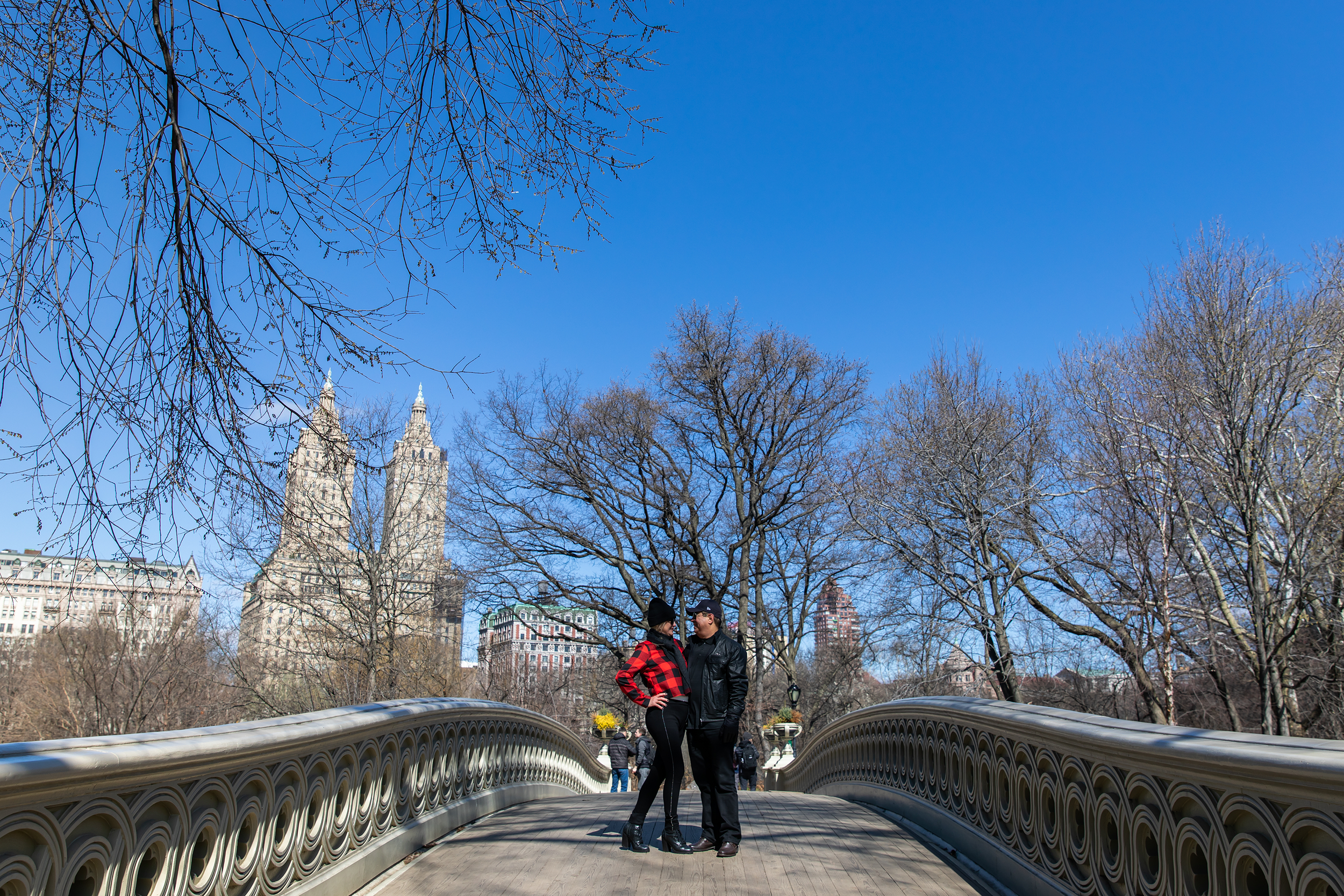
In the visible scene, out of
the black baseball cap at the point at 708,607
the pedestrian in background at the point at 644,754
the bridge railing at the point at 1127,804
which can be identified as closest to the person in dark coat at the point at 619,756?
the pedestrian in background at the point at 644,754

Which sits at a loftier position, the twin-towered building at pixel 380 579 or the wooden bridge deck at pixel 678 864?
the twin-towered building at pixel 380 579

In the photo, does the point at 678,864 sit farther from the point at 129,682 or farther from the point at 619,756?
the point at 129,682

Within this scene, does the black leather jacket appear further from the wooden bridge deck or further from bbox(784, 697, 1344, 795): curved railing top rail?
bbox(784, 697, 1344, 795): curved railing top rail

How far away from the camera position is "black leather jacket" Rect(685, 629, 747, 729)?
589 centimetres

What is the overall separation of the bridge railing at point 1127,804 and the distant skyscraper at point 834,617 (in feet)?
67.6

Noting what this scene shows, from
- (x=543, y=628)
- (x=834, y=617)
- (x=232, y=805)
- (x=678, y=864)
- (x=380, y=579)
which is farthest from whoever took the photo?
(x=834, y=617)

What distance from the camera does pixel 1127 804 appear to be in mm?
3865

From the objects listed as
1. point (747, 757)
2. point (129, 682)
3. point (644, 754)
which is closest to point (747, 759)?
point (747, 757)

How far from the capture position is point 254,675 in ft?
91.1

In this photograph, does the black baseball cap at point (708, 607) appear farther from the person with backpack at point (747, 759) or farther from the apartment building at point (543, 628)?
the apartment building at point (543, 628)

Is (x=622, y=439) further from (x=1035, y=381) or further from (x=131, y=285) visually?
(x=131, y=285)

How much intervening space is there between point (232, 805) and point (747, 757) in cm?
1516

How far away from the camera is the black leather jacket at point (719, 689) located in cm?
589

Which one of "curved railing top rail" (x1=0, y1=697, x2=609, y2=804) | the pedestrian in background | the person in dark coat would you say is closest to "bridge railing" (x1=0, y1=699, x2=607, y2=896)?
"curved railing top rail" (x1=0, y1=697, x2=609, y2=804)
